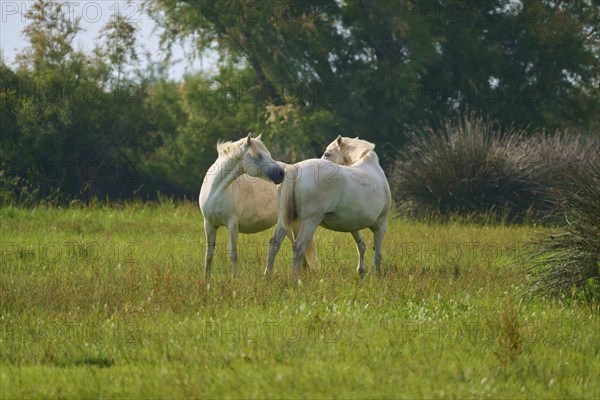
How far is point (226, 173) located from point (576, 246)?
169 inches

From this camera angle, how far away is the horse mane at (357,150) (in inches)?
467

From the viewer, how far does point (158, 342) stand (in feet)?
23.9

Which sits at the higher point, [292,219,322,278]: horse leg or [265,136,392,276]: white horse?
[265,136,392,276]: white horse

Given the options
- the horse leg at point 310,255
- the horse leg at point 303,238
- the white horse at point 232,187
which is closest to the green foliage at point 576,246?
the horse leg at point 303,238

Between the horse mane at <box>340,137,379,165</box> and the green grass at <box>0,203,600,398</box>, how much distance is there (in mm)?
1478

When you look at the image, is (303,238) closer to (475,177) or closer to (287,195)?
(287,195)

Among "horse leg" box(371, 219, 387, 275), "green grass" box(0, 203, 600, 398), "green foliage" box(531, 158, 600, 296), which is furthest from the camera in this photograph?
"horse leg" box(371, 219, 387, 275)

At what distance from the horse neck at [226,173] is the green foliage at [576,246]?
12.4 ft

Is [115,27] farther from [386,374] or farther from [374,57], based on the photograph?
[386,374]

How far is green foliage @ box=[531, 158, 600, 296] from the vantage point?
9625 mm

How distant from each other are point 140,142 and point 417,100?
8968 mm

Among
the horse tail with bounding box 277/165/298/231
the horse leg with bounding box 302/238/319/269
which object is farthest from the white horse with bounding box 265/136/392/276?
the horse leg with bounding box 302/238/319/269

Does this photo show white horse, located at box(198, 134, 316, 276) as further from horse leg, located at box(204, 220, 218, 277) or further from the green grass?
the green grass

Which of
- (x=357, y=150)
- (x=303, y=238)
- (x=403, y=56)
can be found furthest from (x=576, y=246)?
(x=403, y=56)
